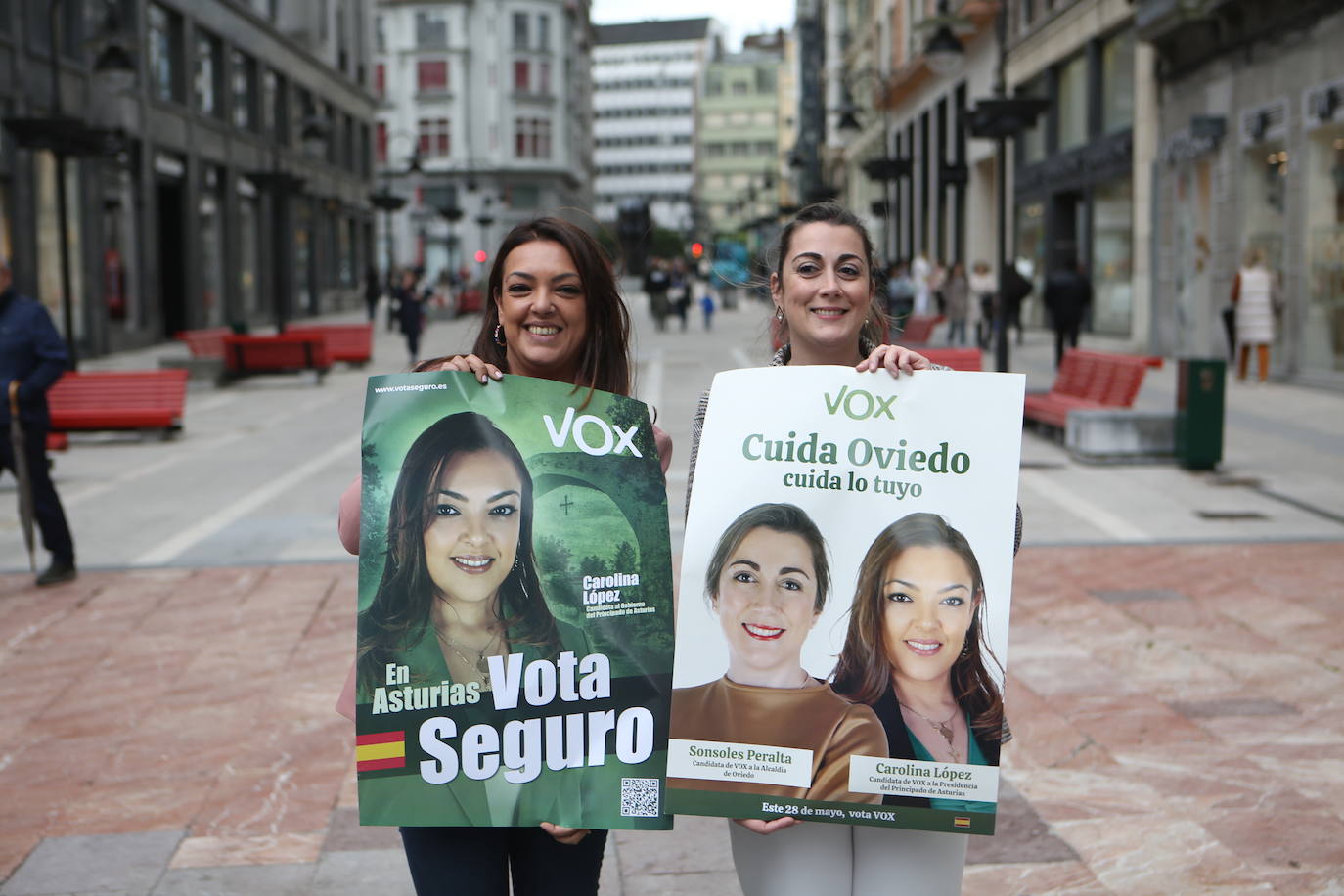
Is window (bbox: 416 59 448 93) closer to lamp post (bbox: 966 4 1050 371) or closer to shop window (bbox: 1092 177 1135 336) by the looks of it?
shop window (bbox: 1092 177 1135 336)

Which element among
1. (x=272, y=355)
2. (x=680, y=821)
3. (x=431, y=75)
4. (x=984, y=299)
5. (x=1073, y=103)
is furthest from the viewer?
(x=431, y=75)

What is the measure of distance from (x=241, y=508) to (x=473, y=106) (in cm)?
8262

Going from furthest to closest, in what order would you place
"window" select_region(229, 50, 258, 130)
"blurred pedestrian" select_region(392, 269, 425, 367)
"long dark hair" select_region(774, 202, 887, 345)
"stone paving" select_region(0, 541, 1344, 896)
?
"window" select_region(229, 50, 258, 130) → "blurred pedestrian" select_region(392, 269, 425, 367) → "stone paving" select_region(0, 541, 1344, 896) → "long dark hair" select_region(774, 202, 887, 345)

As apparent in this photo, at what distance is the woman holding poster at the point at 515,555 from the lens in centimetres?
256

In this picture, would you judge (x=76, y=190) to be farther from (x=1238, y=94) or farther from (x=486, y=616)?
(x=486, y=616)

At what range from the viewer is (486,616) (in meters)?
2.56

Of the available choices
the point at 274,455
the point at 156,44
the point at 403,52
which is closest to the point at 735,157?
the point at 403,52

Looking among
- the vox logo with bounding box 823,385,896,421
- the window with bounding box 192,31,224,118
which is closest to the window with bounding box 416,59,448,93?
the window with bounding box 192,31,224,118

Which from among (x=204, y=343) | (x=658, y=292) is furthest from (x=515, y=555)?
(x=658, y=292)

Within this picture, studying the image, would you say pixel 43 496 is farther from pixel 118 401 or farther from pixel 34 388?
pixel 118 401

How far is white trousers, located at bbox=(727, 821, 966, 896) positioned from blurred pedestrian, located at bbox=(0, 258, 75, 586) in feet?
22.3

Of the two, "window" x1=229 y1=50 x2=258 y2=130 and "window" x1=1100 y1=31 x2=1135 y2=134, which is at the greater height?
"window" x1=229 y1=50 x2=258 y2=130

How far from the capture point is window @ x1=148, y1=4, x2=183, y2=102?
3197cm

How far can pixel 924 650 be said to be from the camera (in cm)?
255
